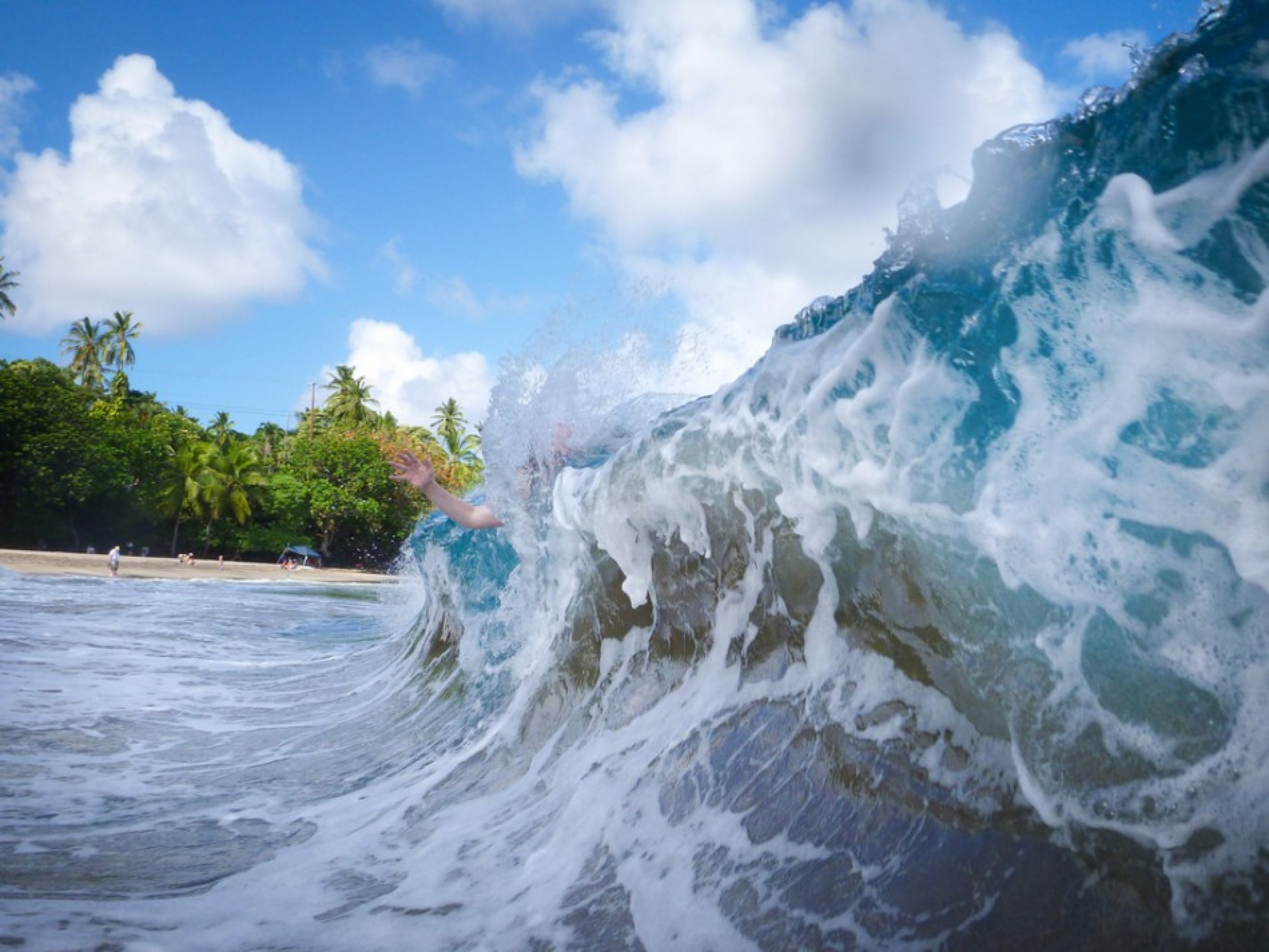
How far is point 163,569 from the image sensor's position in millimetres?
29734

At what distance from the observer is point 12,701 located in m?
4.61

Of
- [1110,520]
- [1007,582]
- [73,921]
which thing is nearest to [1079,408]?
[1110,520]

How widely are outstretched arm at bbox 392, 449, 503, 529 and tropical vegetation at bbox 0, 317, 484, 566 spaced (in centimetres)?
2884

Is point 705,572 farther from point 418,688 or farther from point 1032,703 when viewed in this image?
point 418,688

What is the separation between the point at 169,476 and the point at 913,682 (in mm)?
45877

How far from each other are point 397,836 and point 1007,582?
1997mm

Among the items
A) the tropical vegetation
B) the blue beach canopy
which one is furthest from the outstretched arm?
the blue beach canopy

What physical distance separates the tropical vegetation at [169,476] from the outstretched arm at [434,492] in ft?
94.6

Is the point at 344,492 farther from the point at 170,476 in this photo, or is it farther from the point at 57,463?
the point at 57,463

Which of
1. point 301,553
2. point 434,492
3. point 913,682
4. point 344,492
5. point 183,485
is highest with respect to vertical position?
point 344,492

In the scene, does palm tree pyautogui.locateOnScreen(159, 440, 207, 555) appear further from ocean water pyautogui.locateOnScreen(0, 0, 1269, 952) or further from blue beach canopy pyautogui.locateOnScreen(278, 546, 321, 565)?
ocean water pyautogui.locateOnScreen(0, 0, 1269, 952)

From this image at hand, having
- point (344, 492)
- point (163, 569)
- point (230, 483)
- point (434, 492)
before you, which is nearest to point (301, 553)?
point (344, 492)

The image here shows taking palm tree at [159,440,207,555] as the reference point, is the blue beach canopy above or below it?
below

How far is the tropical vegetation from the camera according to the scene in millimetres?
34844
